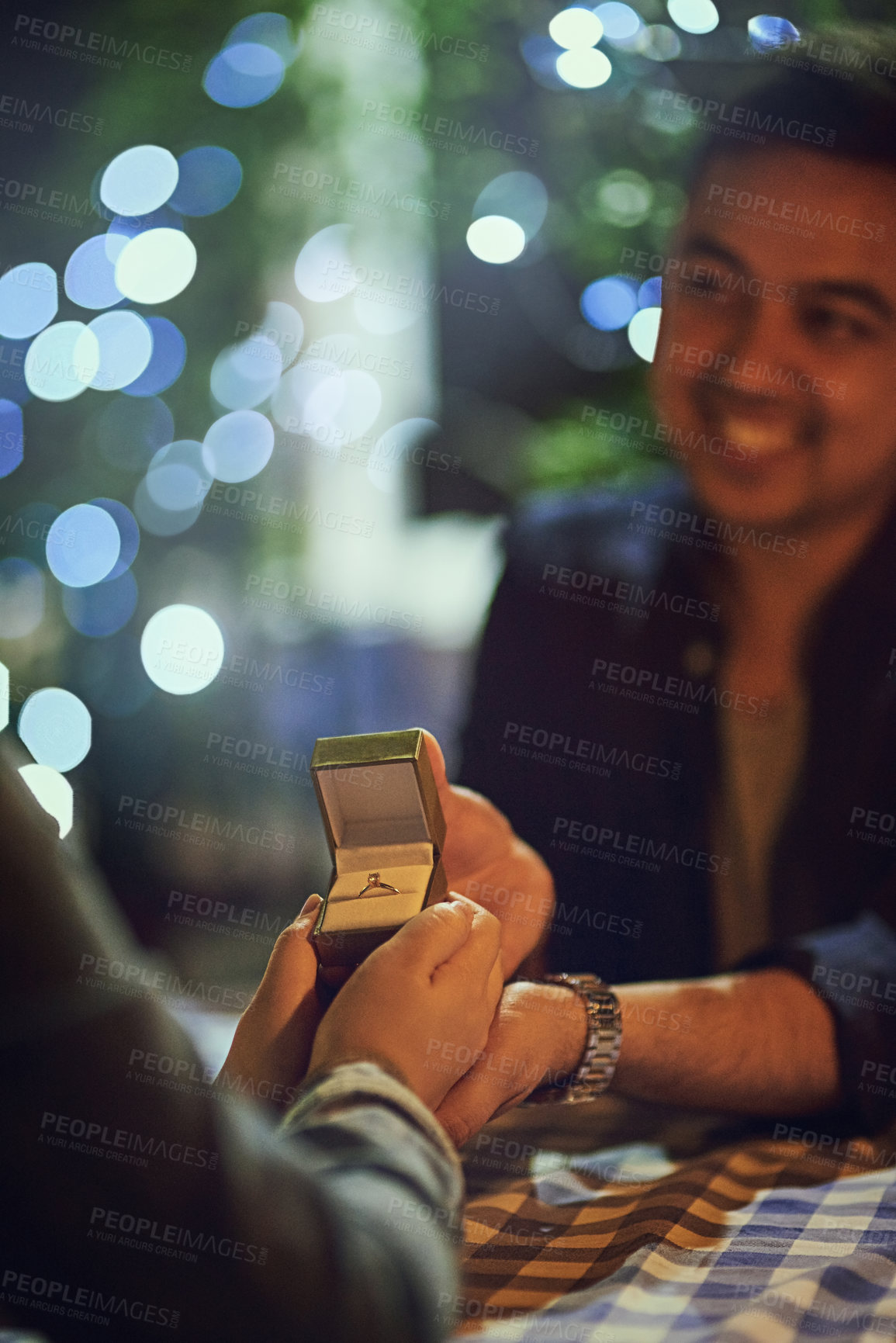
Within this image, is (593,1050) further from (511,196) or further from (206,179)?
(206,179)

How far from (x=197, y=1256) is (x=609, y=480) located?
109cm

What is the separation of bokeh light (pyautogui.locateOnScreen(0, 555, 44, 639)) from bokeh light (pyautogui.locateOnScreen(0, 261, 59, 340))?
0.32 m

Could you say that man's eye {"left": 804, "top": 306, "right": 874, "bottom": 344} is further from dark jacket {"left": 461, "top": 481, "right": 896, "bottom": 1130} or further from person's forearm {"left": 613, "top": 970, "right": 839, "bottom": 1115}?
person's forearm {"left": 613, "top": 970, "right": 839, "bottom": 1115}

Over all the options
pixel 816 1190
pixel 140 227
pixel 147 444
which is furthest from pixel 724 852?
pixel 140 227

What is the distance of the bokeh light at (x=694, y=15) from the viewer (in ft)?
4.19

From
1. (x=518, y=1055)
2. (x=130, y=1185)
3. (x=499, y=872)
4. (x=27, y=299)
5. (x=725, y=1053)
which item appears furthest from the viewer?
(x=27, y=299)

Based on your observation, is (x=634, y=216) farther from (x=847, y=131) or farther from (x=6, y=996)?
(x=6, y=996)

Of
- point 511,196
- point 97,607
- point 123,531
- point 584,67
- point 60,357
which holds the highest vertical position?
point 584,67

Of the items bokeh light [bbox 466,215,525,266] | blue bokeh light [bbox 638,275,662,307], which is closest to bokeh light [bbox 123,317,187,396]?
bokeh light [bbox 466,215,525,266]

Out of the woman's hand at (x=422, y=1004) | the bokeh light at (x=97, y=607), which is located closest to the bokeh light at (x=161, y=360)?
the bokeh light at (x=97, y=607)

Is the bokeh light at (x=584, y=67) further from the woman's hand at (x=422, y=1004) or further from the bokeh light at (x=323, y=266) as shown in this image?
the woman's hand at (x=422, y=1004)

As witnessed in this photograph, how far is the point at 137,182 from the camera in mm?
1303

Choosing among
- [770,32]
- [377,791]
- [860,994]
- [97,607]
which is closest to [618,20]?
[770,32]

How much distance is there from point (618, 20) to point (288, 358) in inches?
26.8
